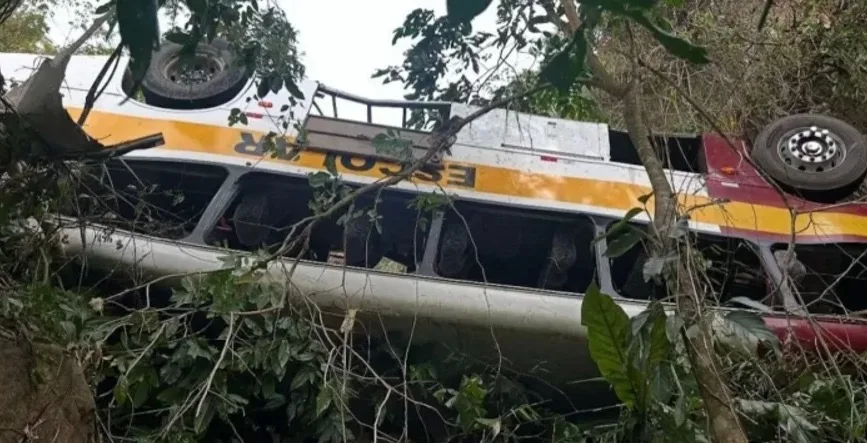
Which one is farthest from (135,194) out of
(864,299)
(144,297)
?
(864,299)

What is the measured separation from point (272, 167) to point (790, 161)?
2.89 metres

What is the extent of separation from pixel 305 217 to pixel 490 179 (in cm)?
98

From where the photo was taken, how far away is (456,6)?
1.08 m

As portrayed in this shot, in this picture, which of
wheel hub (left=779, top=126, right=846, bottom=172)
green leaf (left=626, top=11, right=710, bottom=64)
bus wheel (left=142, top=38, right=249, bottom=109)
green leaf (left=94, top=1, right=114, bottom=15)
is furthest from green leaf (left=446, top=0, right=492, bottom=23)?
wheel hub (left=779, top=126, right=846, bottom=172)

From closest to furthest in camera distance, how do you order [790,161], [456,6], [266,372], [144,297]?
[456,6], [266,372], [144,297], [790,161]

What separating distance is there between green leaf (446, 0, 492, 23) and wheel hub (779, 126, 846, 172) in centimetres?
432

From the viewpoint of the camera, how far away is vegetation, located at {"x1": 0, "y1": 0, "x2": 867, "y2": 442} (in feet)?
8.45

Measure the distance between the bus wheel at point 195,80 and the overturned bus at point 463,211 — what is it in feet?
Answer: 0.04

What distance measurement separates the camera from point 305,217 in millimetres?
4590

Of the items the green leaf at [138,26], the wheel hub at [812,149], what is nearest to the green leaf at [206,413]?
the green leaf at [138,26]

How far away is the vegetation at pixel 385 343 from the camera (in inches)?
101

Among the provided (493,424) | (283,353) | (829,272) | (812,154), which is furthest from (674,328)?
(812,154)

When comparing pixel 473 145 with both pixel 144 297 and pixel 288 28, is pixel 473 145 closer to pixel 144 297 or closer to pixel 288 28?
pixel 288 28

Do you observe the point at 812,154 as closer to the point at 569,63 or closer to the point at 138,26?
the point at 569,63
